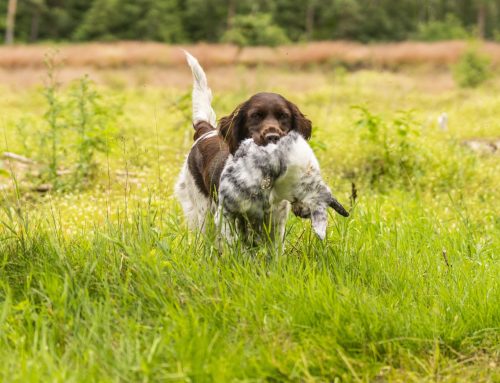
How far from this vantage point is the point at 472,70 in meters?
19.7

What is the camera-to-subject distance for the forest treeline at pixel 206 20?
43219 millimetres

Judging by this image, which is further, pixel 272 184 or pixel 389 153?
pixel 389 153

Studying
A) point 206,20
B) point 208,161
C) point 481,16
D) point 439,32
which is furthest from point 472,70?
point 481,16

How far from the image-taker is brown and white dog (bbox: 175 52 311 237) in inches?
148

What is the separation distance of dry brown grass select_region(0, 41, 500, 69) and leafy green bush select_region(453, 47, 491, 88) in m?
9.53

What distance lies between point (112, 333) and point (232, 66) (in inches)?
1108

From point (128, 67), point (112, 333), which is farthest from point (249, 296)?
point (128, 67)

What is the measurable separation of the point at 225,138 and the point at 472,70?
17652 millimetres

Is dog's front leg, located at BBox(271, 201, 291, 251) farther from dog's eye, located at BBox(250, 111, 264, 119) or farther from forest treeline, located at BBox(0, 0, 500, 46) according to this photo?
forest treeline, located at BBox(0, 0, 500, 46)

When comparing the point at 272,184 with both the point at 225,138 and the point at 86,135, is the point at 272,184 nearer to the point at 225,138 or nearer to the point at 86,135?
the point at 225,138

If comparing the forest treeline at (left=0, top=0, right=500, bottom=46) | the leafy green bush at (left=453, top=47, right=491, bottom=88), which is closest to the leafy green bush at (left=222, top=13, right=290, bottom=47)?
the forest treeline at (left=0, top=0, right=500, bottom=46)

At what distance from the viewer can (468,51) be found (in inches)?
794

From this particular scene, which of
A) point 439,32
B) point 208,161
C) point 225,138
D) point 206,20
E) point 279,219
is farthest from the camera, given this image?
point 206,20

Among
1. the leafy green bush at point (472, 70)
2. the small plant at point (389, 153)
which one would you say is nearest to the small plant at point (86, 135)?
the small plant at point (389, 153)
